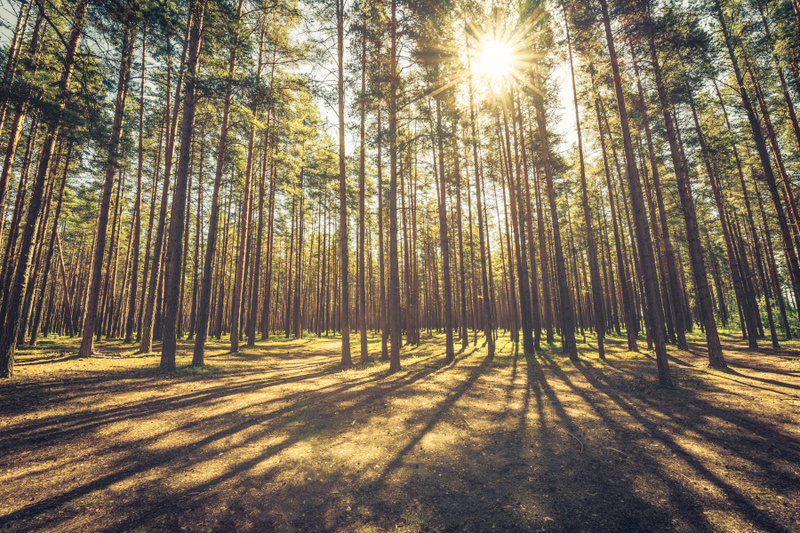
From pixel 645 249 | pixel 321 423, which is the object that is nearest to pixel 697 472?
pixel 321 423

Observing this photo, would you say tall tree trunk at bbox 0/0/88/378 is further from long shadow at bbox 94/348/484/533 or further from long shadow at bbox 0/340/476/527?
long shadow at bbox 94/348/484/533

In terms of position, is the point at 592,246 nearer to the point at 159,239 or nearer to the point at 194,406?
the point at 194,406

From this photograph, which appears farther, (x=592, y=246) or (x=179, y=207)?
(x=592, y=246)

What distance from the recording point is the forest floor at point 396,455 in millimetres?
3295

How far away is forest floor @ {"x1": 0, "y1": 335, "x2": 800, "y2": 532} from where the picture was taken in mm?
3295

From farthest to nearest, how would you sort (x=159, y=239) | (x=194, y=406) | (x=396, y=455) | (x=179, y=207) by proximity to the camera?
(x=159, y=239) → (x=179, y=207) → (x=194, y=406) → (x=396, y=455)

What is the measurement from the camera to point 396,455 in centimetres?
487

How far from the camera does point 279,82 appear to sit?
46.9ft

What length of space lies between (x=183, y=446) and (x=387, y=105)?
13106mm

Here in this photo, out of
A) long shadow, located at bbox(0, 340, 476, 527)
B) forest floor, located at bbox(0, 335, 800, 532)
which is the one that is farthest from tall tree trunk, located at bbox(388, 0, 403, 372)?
forest floor, located at bbox(0, 335, 800, 532)

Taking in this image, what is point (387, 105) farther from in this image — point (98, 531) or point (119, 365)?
point (119, 365)

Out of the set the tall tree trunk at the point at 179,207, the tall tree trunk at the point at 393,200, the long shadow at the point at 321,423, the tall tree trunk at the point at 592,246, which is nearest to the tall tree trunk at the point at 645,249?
the tall tree trunk at the point at 592,246

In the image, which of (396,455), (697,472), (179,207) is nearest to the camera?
(697,472)

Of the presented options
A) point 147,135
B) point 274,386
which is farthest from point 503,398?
point 147,135
